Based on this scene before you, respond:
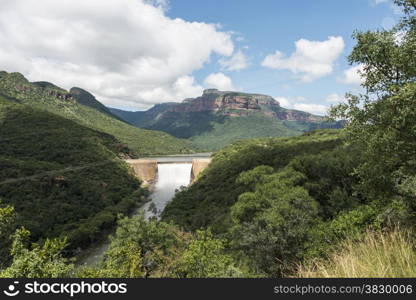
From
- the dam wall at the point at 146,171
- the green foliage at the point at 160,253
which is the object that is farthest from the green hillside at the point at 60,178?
the green foliage at the point at 160,253

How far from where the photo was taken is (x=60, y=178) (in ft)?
224

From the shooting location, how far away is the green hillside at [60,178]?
51594mm

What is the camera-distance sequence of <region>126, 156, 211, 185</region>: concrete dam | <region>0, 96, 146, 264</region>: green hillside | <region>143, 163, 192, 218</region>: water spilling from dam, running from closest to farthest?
<region>0, 96, 146, 264</region>: green hillside
<region>143, 163, 192, 218</region>: water spilling from dam
<region>126, 156, 211, 185</region>: concrete dam

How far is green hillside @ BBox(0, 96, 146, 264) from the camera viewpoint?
51.6 metres

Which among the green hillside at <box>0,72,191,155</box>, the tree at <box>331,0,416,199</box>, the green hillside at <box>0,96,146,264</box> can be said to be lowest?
the green hillside at <box>0,96,146,264</box>

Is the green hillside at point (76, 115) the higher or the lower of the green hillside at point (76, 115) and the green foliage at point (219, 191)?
the higher

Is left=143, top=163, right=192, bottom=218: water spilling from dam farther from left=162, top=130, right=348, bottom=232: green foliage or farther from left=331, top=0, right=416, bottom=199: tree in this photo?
left=331, top=0, right=416, bottom=199: tree

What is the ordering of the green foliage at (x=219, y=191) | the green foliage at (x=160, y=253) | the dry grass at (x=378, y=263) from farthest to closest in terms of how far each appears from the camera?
the green foliage at (x=219, y=191)
the green foliage at (x=160, y=253)
the dry grass at (x=378, y=263)

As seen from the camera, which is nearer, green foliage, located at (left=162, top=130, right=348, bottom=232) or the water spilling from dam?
green foliage, located at (left=162, top=130, right=348, bottom=232)

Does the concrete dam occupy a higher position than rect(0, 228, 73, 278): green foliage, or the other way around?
rect(0, 228, 73, 278): green foliage

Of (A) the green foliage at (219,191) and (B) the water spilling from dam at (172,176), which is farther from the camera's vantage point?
(B) the water spilling from dam at (172,176)

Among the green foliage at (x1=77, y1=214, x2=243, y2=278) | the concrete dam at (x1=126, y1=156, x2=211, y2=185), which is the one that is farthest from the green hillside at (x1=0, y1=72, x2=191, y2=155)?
the green foliage at (x1=77, y1=214, x2=243, y2=278)

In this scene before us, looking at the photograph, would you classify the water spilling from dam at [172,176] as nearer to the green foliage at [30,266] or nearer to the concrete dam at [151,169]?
the concrete dam at [151,169]

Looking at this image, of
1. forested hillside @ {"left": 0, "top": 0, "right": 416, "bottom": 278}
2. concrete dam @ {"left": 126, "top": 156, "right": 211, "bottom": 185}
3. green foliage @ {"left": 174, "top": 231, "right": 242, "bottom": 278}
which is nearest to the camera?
forested hillside @ {"left": 0, "top": 0, "right": 416, "bottom": 278}
